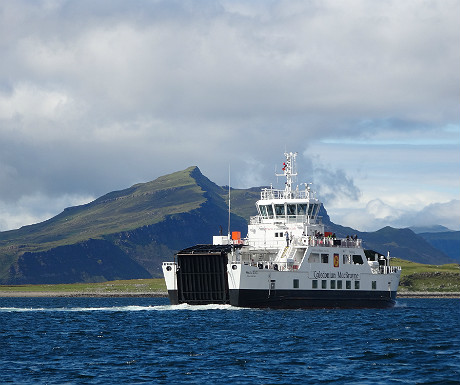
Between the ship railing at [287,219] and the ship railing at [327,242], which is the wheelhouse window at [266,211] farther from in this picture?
the ship railing at [327,242]

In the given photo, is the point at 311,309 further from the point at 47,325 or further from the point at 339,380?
the point at 339,380

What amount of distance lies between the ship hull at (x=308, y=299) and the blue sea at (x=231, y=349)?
1524 mm

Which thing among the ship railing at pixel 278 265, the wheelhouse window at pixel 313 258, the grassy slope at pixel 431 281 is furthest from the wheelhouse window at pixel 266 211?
the grassy slope at pixel 431 281

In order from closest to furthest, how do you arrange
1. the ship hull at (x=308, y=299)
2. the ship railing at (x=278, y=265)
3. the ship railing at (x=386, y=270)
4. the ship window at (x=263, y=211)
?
the ship hull at (x=308, y=299) → the ship railing at (x=278, y=265) → the ship window at (x=263, y=211) → the ship railing at (x=386, y=270)

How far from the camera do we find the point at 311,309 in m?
82.8

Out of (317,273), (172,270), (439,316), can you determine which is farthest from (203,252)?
(439,316)

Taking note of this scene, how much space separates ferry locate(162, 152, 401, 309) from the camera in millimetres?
78438

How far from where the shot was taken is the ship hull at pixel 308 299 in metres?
77.7

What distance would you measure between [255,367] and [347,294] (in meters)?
46.1

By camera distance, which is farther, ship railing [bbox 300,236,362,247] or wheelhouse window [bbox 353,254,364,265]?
wheelhouse window [bbox 353,254,364,265]

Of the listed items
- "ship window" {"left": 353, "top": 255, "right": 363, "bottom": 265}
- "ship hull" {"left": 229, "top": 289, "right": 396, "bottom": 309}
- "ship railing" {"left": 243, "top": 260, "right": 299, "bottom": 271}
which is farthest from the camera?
"ship window" {"left": 353, "top": 255, "right": 363, "bottom": 265}

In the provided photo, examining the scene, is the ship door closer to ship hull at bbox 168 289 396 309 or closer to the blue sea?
ship hull at bbox 168 289 396 309

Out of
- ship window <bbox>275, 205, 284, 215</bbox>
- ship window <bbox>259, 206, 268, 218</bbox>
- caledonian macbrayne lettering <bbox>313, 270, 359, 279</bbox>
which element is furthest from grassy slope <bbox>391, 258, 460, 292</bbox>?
ship window <bbox>275, 205, 284, 215</bbox>

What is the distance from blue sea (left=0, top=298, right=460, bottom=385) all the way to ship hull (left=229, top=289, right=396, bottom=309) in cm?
152
